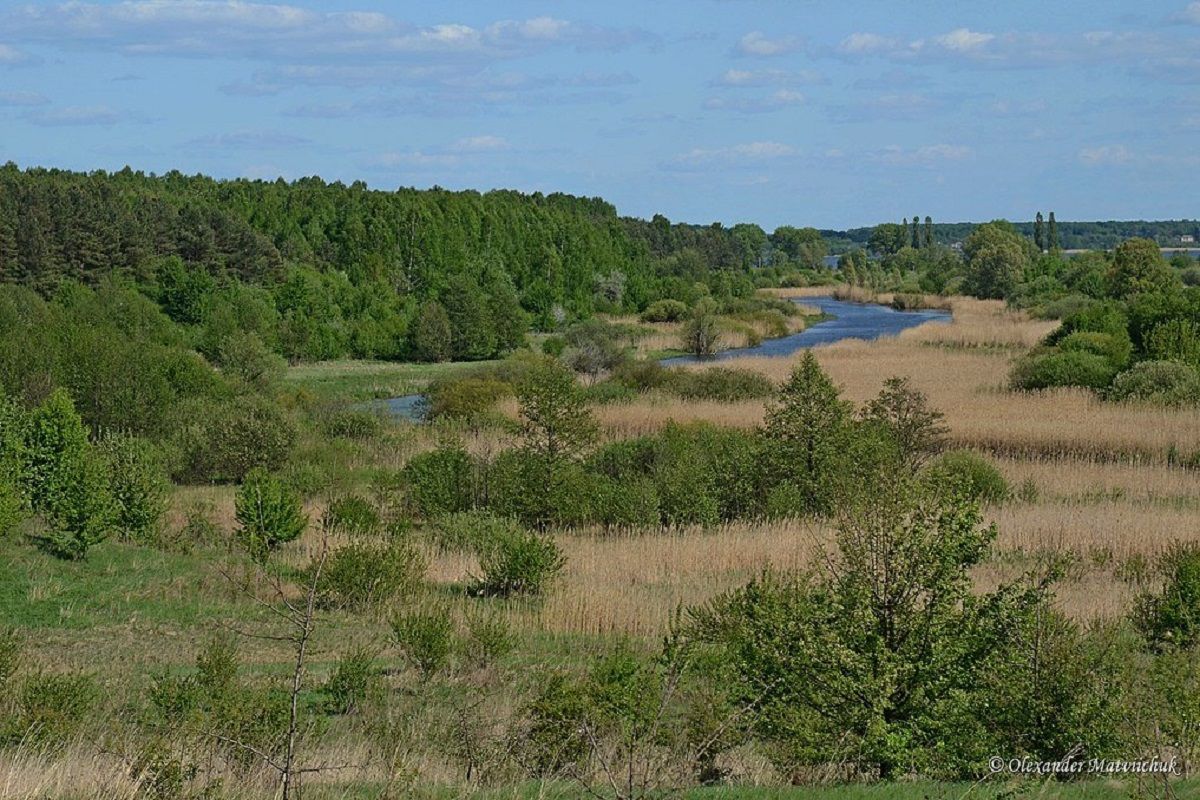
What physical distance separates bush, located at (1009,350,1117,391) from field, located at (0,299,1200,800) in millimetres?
5755

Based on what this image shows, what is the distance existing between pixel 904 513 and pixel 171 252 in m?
67.9

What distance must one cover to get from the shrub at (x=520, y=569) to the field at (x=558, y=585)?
40 cm

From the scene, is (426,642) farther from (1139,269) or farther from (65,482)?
(1139,269)

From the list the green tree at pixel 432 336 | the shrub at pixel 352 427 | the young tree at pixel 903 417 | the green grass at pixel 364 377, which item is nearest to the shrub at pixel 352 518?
the young tree at pixel 903 417

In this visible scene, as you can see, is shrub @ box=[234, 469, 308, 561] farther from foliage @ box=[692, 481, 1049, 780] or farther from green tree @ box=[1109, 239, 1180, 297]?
green tree @ box=[1109, 239, 1180, 297]

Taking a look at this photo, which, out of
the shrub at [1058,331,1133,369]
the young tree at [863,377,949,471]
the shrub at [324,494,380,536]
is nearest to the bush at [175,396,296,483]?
the shrub at [324,494,380,536]

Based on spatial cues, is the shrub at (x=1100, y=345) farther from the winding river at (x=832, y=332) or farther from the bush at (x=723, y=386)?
the winding river at (x=832, y=332)

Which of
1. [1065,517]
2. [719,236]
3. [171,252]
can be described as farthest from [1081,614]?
[719,236]

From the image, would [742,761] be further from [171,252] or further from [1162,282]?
[171,252]

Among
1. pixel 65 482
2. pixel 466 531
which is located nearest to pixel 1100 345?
pixel 466 531

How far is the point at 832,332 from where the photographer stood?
265ft

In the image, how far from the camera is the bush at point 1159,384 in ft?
118

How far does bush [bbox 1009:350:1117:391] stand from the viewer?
134 feet

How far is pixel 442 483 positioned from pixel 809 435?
23.1ft
